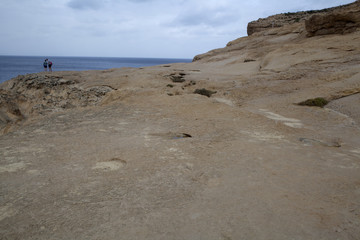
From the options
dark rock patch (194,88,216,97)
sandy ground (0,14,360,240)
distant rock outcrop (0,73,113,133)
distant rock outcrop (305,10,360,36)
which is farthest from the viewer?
distant rock outcrop (305,10,360,36)

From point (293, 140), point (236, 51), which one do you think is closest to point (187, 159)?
point (293, 140)

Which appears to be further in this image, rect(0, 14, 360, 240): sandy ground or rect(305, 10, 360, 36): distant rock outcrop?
rect(305, 10, 360, 36): distant rock outcrop

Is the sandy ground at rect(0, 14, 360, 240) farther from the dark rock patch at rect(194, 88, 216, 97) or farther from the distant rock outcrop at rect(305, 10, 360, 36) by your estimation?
Answer: the distant rock outcrop at rect(305, 10, 360, 36)

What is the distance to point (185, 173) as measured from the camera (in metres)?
3.90

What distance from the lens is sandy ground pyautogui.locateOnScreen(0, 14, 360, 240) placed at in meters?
2.74

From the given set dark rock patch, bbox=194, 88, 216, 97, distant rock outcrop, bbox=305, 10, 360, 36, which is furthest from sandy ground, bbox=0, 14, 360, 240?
distant rock outcrop, bbox=305, 10, 360, 36

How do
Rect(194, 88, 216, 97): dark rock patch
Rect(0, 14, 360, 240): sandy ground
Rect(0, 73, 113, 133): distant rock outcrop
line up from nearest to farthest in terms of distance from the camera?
Rect(0, 14, 360, 240): sandy ground
Rect(194, 88, 216, 97): dark rock patch
Rect(0, 73, 113, 133): distant rock outcrop

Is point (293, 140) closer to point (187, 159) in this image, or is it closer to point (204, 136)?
point (204, 136)

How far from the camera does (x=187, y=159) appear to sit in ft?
14.4

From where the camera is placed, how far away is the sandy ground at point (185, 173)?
9.00ft

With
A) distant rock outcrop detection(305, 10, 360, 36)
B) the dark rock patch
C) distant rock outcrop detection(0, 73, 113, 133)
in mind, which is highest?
distant rock outcrop detection(305, 10, 360, 36)

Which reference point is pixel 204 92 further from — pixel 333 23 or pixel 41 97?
pixel 333 23

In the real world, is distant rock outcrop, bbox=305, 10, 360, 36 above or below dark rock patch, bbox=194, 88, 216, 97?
above

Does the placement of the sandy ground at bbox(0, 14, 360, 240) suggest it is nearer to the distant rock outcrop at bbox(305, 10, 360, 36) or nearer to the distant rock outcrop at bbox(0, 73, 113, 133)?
the distant rock outcrop at bbox(0, 73, 113, 133)
